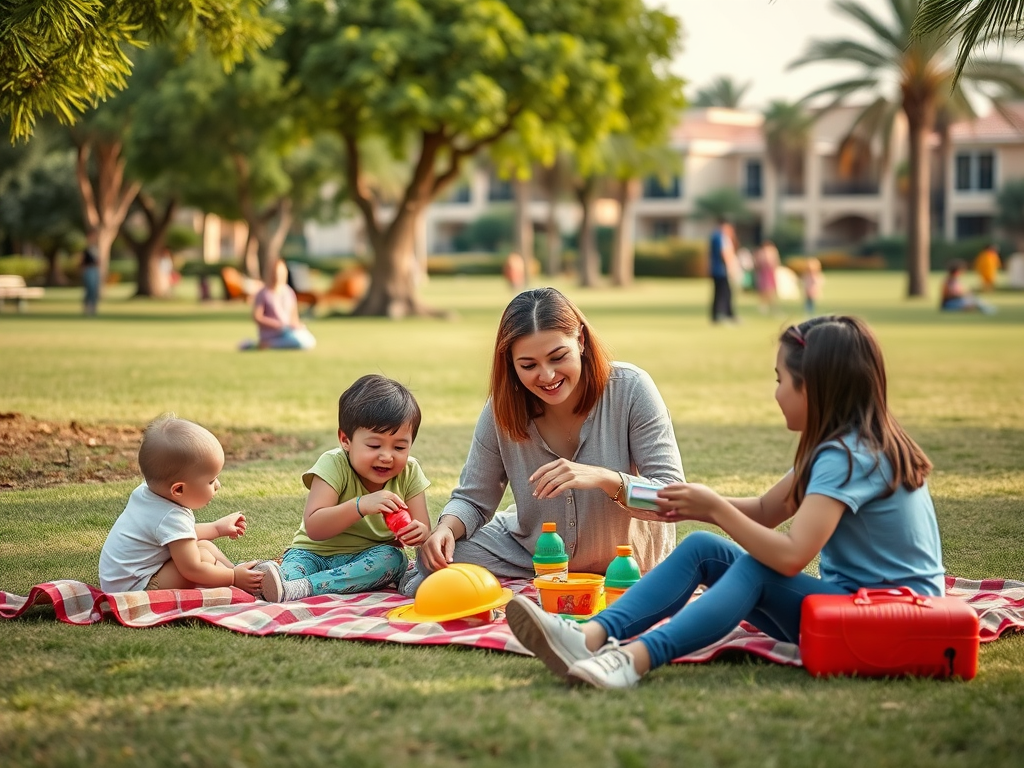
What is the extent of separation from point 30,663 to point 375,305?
80.1ft

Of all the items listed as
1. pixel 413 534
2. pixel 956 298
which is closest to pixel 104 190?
pixel 956 298

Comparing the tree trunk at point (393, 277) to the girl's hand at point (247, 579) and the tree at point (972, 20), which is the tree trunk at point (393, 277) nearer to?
the tree at point (972, 20)

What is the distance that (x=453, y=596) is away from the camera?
450 cm

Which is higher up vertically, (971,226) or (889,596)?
(971,226)

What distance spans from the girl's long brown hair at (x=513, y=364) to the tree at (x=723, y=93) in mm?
102049

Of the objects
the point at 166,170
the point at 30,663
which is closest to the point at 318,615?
the point at 30,663

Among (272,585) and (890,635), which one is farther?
(272,585)

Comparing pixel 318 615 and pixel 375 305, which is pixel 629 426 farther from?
pixel 375 305

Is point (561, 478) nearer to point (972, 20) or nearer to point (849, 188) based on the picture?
point (972, 20)

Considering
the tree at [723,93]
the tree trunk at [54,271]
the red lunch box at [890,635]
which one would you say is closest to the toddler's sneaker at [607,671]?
the red lunch box at [890,635]

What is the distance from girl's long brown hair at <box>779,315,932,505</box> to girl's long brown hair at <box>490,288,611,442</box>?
0.99 metres

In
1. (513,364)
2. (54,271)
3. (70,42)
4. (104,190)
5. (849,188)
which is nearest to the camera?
(513,364)

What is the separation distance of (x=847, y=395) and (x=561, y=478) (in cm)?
98

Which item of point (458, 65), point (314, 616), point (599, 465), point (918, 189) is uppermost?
point (458, 65)
